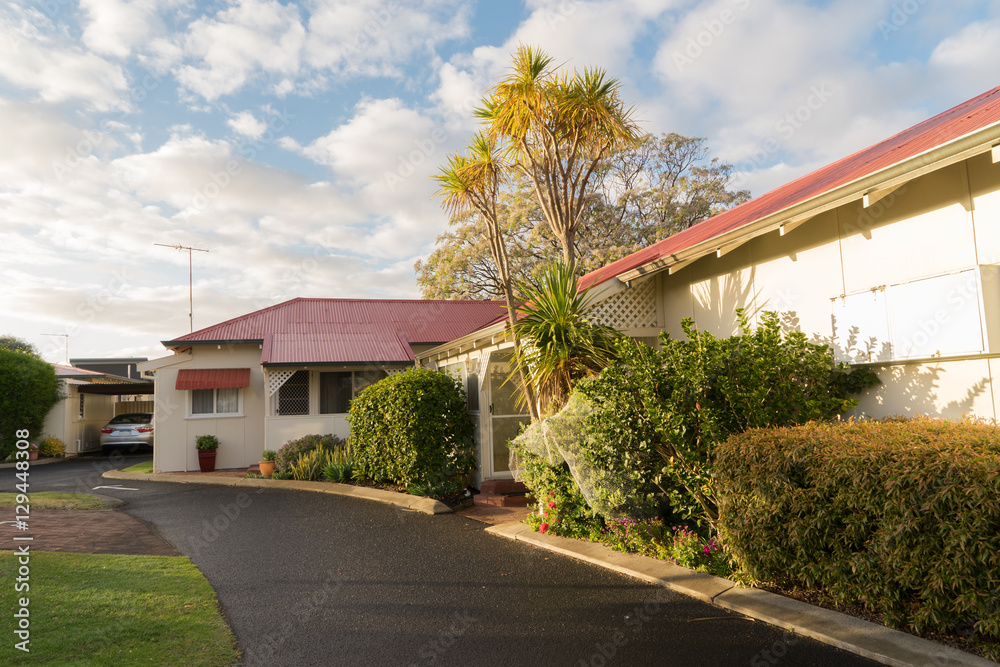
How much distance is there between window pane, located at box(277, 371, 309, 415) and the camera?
16.8 meters

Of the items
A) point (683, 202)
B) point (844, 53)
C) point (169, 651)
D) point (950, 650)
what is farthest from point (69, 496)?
point (683, 202)

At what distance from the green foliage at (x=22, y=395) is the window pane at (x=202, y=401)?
7.52 meters

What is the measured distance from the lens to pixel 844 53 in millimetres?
8750

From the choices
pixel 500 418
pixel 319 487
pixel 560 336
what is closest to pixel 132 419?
pixel 319 487

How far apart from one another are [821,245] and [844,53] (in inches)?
162

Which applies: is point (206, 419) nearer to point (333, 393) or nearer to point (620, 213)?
point (333, 393)

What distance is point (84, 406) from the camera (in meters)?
24.2

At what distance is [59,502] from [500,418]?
309 inches

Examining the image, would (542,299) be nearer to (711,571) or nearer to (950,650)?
(711,571)

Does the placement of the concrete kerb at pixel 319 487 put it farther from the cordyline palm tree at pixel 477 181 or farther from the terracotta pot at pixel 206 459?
the cordyline palm tree at pixel 477 181

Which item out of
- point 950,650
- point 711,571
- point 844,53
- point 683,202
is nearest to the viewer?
point 950,650

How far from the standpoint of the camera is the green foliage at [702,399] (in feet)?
18.7

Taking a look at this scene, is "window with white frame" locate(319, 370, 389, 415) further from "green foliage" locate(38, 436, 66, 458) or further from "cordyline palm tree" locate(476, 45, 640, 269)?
"green foliage" locate(38, 436, 66, 458)

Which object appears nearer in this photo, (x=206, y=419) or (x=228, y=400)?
(x=206, y=419)
